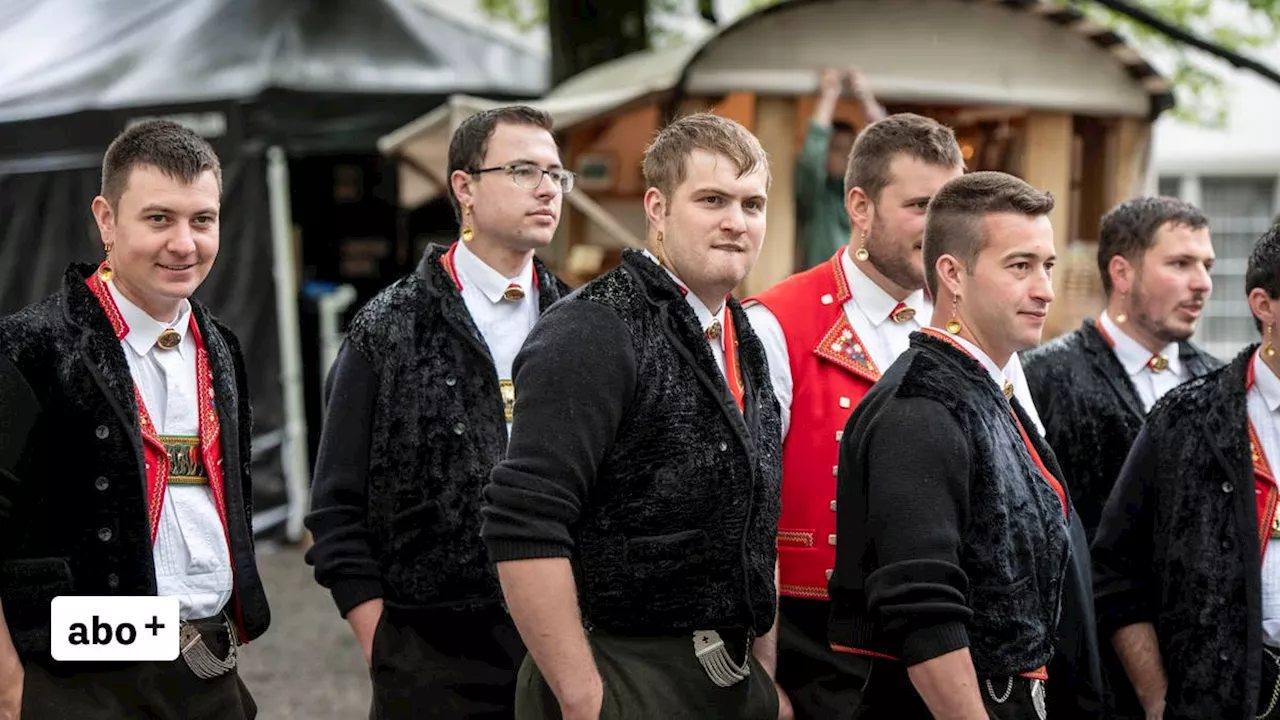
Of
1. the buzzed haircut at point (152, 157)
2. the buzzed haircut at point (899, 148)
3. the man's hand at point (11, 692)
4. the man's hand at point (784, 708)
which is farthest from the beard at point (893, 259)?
the man's hand at point (11, 692)

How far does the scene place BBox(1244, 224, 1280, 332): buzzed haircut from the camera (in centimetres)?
387

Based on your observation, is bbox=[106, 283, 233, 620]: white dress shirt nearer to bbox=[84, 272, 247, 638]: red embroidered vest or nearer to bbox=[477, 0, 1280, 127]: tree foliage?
bbox=[84, 272, 247, 638]: red embroidered vest

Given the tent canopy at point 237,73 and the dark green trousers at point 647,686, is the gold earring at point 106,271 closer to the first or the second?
the dark green trousers at point 647,686

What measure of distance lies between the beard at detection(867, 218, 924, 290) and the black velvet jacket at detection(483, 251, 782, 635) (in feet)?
3.16

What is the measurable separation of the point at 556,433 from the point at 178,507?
1066mm

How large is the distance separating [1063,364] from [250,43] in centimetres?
841

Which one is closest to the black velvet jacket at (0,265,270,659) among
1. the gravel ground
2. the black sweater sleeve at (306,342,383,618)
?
the black sweater sleeve at (306,342,383,618)

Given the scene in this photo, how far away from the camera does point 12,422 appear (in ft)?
10.8

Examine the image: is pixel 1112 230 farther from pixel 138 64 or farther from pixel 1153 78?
pixel 138 64

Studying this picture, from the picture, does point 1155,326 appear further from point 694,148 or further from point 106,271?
point 106,271

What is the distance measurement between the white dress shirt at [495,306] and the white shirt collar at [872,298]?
34.4 inches

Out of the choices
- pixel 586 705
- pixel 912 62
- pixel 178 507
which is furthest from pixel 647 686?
pixel 912 62

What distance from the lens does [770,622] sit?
3312mm

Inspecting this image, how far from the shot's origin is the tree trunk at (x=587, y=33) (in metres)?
12.4
